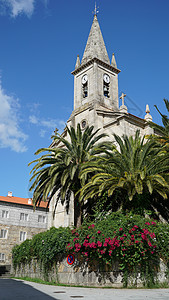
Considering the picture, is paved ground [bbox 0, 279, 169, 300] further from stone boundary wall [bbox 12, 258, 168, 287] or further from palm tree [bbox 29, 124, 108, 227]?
palm tree [bbox 29, 124, 108, 227]

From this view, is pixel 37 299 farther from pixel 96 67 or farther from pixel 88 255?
pixel 96 67

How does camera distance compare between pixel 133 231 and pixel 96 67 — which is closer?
pixel 133 231

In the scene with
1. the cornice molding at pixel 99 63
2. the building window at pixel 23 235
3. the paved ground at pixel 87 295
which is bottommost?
the paved ground at pixel 87 295

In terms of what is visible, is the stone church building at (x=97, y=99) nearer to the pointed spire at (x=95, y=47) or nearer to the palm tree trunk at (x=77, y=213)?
the pointed spire at (x=95, y=47)

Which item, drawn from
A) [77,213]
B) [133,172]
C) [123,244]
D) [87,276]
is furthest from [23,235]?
[123,244]

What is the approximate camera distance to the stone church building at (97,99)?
29391 millimetres

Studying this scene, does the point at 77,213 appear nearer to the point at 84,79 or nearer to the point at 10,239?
the point at 10,239

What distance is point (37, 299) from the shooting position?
359 inches

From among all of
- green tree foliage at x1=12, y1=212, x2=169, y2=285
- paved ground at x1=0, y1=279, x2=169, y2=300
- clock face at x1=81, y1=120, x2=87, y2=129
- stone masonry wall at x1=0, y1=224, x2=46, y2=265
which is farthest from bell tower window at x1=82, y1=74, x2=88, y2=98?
paved ground at x1=0, y1=279, x2=169, y2=300

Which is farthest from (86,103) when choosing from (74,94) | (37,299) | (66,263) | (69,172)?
(37,299)

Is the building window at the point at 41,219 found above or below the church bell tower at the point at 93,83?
below

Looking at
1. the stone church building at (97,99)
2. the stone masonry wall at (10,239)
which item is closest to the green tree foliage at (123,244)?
the stone church building at (97,99)

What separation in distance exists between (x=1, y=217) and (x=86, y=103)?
18.3 m

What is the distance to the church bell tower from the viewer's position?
33844 mm
